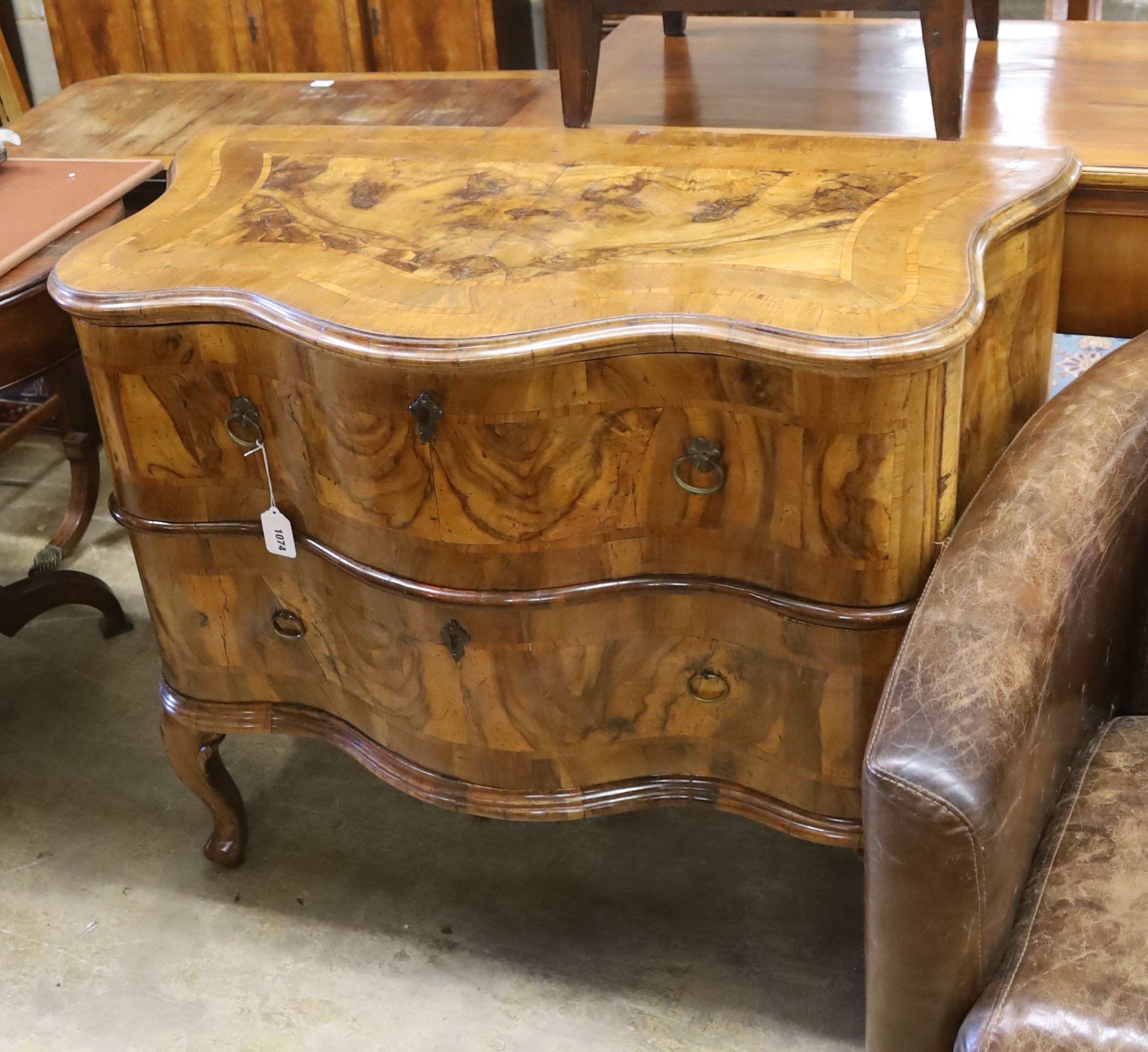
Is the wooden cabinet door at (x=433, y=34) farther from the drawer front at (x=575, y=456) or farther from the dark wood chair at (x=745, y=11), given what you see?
the drawer front at (x=575, y=456)

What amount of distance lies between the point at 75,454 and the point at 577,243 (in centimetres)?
162

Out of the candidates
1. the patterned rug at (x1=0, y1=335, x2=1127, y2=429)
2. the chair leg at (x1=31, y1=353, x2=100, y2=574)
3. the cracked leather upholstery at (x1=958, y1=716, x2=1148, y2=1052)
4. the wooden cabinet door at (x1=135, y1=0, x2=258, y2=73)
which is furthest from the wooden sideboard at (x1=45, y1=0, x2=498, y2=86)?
the cracked leather upholstery at (x1=958, y1=716, x2=1148, y2=1052)

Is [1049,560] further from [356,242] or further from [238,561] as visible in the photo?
[238,561]

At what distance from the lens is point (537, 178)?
60.6 inches

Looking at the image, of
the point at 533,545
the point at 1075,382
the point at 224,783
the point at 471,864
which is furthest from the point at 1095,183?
the point at 224,783

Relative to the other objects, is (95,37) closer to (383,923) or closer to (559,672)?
(383,923)

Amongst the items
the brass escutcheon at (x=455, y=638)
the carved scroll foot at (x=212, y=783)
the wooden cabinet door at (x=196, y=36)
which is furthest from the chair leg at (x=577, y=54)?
the wooden cabinet door at (x=196, y=36)

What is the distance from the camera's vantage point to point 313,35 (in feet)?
10.8

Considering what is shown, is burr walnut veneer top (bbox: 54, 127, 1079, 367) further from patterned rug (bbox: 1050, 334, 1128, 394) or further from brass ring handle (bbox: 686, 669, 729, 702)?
patterned rug (bbox: 1050, 334, 1128, 394)

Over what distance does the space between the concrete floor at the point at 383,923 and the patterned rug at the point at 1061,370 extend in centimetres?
118

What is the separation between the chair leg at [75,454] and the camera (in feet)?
8.04

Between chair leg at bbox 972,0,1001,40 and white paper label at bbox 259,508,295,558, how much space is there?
1326 mm

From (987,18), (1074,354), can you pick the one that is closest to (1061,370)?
(1074,354)

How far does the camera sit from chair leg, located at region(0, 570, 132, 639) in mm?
2271
